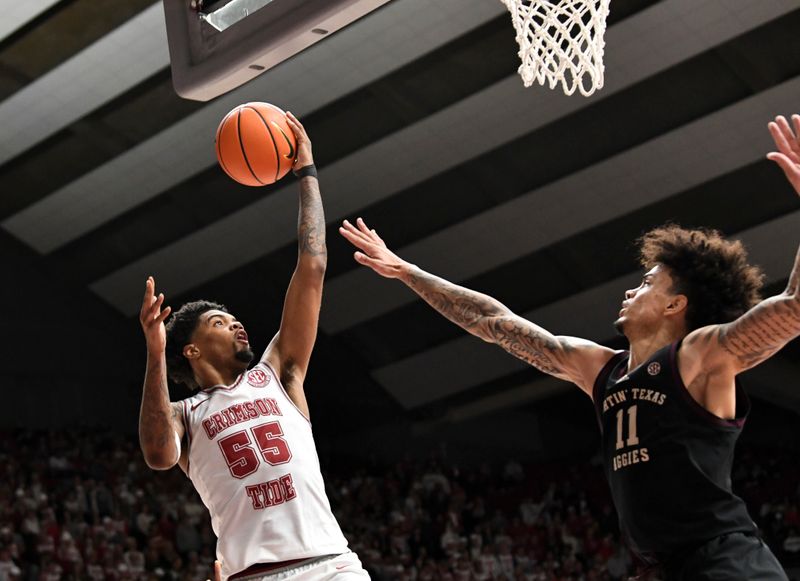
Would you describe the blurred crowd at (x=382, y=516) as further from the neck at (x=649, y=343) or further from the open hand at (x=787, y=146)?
the open hand at (x=787, y=146)

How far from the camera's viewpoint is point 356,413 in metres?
21.1

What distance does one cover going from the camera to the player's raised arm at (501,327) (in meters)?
3.67

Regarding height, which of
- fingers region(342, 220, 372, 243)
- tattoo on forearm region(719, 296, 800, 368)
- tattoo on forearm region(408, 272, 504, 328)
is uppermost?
fingers region(342, 220, 372, 243)

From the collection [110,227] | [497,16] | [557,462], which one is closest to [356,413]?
[557,462]

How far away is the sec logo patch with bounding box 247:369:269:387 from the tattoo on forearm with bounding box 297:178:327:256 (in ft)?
1.69

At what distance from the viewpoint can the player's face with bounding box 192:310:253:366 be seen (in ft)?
14.3

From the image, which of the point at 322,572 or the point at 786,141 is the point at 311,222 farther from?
the point at 786,141

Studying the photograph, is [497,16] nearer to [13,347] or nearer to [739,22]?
[739,22]

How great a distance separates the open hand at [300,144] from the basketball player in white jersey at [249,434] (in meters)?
0.37

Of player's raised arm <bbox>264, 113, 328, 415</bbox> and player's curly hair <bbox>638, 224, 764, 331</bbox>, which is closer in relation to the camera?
player's curly hair <bbox>638, 224, 764, 331</bbox>

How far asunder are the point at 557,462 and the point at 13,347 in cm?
1007

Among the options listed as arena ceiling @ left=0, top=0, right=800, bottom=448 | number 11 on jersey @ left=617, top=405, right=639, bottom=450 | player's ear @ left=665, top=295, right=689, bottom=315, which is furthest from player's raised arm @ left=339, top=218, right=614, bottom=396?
arena ceiling @ left=0, top=0, right=800, bottom=448

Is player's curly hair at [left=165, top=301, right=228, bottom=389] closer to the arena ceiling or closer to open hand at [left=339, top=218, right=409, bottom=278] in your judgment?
open hand at [left=339, top=218, right=409, bottom=278]

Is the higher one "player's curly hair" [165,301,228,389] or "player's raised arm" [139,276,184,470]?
"player's curly hair" [165,301,228,389]
